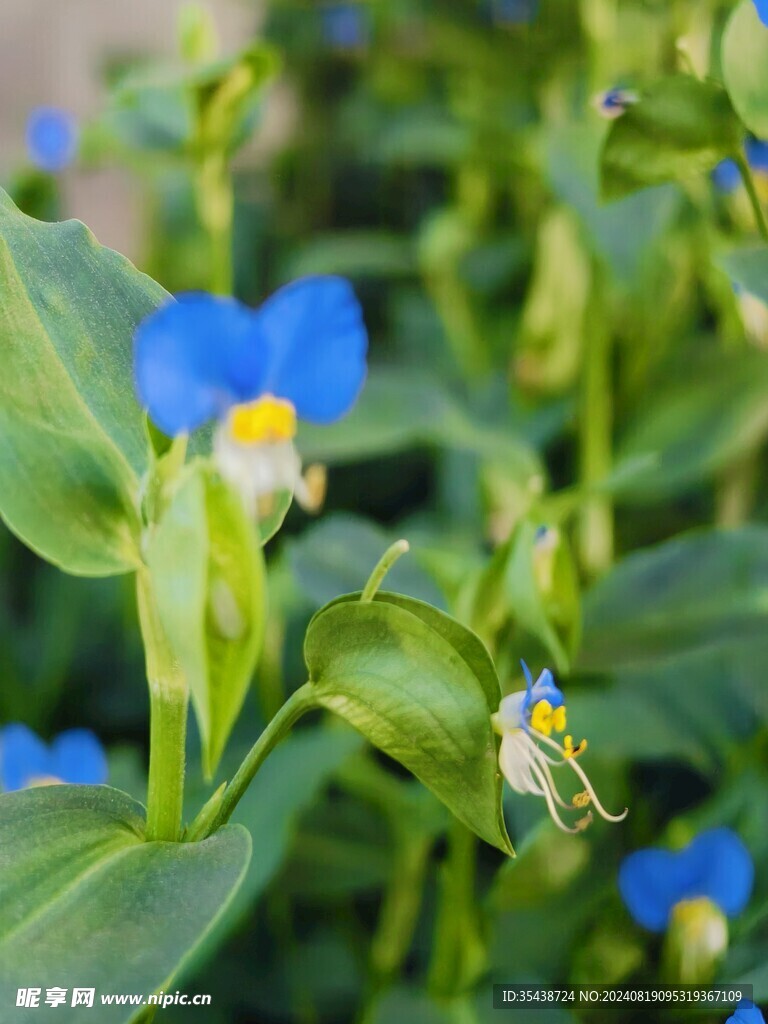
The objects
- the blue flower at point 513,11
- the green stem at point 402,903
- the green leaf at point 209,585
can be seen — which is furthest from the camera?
the blue flower at point 513,11

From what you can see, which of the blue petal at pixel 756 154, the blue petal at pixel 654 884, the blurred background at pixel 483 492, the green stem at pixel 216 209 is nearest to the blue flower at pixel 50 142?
the blurred background at pixel 483 492

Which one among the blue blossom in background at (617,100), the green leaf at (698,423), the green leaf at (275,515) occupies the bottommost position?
the green leaf at (698,423)

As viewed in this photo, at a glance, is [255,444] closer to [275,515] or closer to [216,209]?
[275,515]

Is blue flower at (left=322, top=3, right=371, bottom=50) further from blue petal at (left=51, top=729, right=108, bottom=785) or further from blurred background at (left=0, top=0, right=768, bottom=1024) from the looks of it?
blue petal at (left=51, top=729, right=108, bottom=785)

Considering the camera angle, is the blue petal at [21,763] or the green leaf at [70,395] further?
the blue petal at [21,763]

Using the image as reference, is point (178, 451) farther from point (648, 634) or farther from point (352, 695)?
point (648, 634)

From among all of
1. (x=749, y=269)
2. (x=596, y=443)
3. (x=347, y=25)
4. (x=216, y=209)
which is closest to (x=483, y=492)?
(x=596, y=443)

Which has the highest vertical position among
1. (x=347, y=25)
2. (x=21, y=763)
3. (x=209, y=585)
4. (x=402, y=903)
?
(x=209, y=585)

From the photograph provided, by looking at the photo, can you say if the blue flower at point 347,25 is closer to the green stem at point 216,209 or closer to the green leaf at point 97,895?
the green stem at point 216,209
